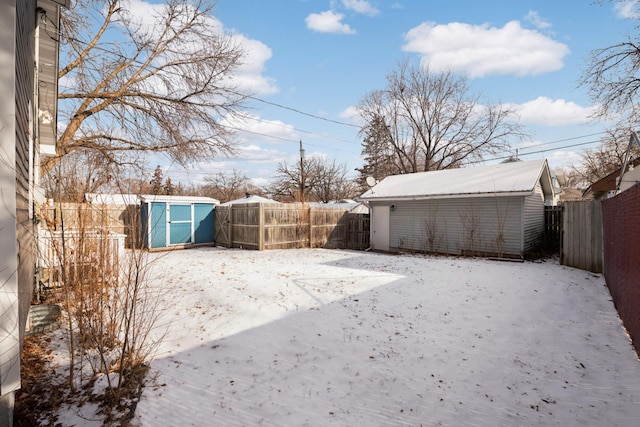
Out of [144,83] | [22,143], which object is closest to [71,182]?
[22,143]

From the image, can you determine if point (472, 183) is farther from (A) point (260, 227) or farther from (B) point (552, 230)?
(A) point (260, 227)

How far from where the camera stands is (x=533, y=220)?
11266mm

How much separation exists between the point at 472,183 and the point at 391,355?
393 inches

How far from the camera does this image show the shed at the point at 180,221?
13398 mm

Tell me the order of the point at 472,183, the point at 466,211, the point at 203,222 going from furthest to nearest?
1. the point at 203,222
2. the point at 472,183
3. the point at 466,211

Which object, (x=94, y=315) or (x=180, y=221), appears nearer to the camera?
(x=94, y=315)

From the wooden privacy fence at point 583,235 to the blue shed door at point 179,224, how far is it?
14.2 m

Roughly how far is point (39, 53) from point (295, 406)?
6.62 metres

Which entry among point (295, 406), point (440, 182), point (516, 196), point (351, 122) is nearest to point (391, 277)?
point (295, 406)

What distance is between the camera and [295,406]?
302cm

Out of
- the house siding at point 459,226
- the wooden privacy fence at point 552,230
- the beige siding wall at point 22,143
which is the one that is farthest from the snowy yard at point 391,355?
the wooden privacy fence at point 552,230

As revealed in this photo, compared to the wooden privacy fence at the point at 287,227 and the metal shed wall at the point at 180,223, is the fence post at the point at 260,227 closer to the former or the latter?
the wooden privacy fence at the point at 287,227

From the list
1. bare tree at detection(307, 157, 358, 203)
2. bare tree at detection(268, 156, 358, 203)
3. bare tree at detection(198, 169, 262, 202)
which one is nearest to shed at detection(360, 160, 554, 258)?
bare tree at detection(268, 156, 358, 203)

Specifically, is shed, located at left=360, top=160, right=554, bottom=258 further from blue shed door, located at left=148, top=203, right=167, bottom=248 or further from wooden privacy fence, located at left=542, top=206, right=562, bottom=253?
blue shed door, located at left=148, top=203, right=167, bottom=248
